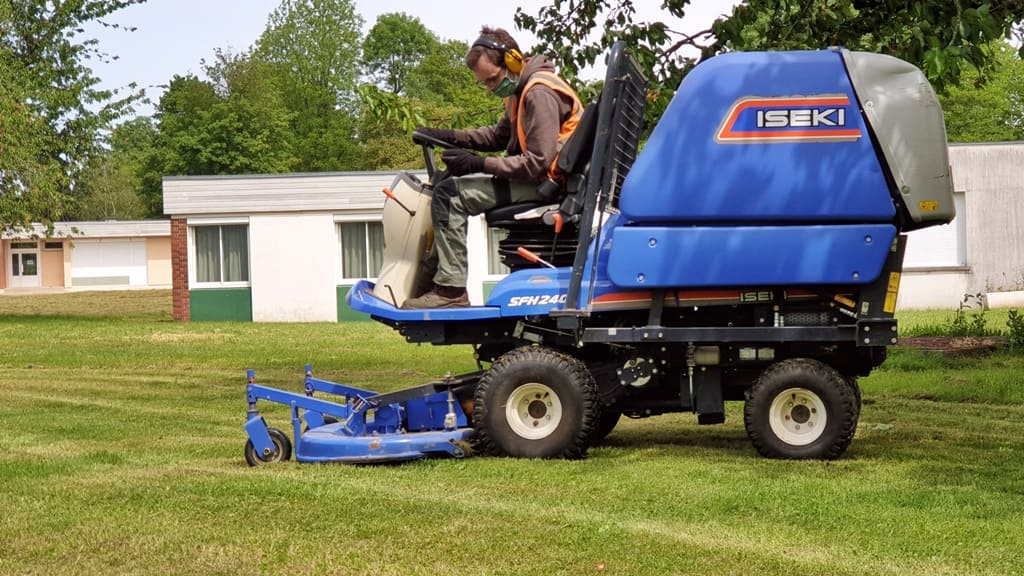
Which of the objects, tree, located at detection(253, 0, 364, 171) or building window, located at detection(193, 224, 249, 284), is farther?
tree, located at detection(253, 0, 364, 171)

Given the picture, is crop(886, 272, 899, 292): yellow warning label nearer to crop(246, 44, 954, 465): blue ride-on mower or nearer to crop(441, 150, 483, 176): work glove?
crop(246, 44, 954, 465): blue ride-on mower

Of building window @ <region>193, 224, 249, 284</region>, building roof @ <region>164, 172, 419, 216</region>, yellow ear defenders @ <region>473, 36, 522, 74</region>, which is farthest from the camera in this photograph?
building window @ <region>193, 224, 249, 284</region>

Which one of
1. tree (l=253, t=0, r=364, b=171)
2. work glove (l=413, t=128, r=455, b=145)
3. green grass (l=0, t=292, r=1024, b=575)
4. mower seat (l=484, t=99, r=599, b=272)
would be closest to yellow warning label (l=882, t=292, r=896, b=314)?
green grass (l=0, t=292, r=1024, b=575)

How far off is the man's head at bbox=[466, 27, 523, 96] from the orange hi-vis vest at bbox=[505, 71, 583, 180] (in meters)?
0.14

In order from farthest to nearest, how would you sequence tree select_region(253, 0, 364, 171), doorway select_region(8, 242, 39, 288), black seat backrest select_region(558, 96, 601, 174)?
tree select_region(253, 0, 364, 171)
doorway select_region(8, 242, 39, 288)
black seat backrest select_region(558, 96, 601, 174)

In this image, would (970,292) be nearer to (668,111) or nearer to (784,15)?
(784,15)

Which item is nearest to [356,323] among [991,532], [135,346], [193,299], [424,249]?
[193,299]

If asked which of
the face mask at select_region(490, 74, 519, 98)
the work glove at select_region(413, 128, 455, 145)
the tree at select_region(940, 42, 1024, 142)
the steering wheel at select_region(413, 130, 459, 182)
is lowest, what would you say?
the steering wheel at select_region(413, 130, 459, 182)

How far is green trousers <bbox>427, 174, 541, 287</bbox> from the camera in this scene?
9133mm

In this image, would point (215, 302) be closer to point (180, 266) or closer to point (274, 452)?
point (180, 266)

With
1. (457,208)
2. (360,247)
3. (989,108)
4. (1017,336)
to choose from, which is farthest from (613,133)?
(989,108)

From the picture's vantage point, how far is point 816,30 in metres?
12.6

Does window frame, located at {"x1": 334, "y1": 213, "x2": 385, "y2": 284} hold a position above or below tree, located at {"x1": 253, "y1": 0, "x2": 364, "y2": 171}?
below

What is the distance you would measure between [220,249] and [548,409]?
2669 cm
